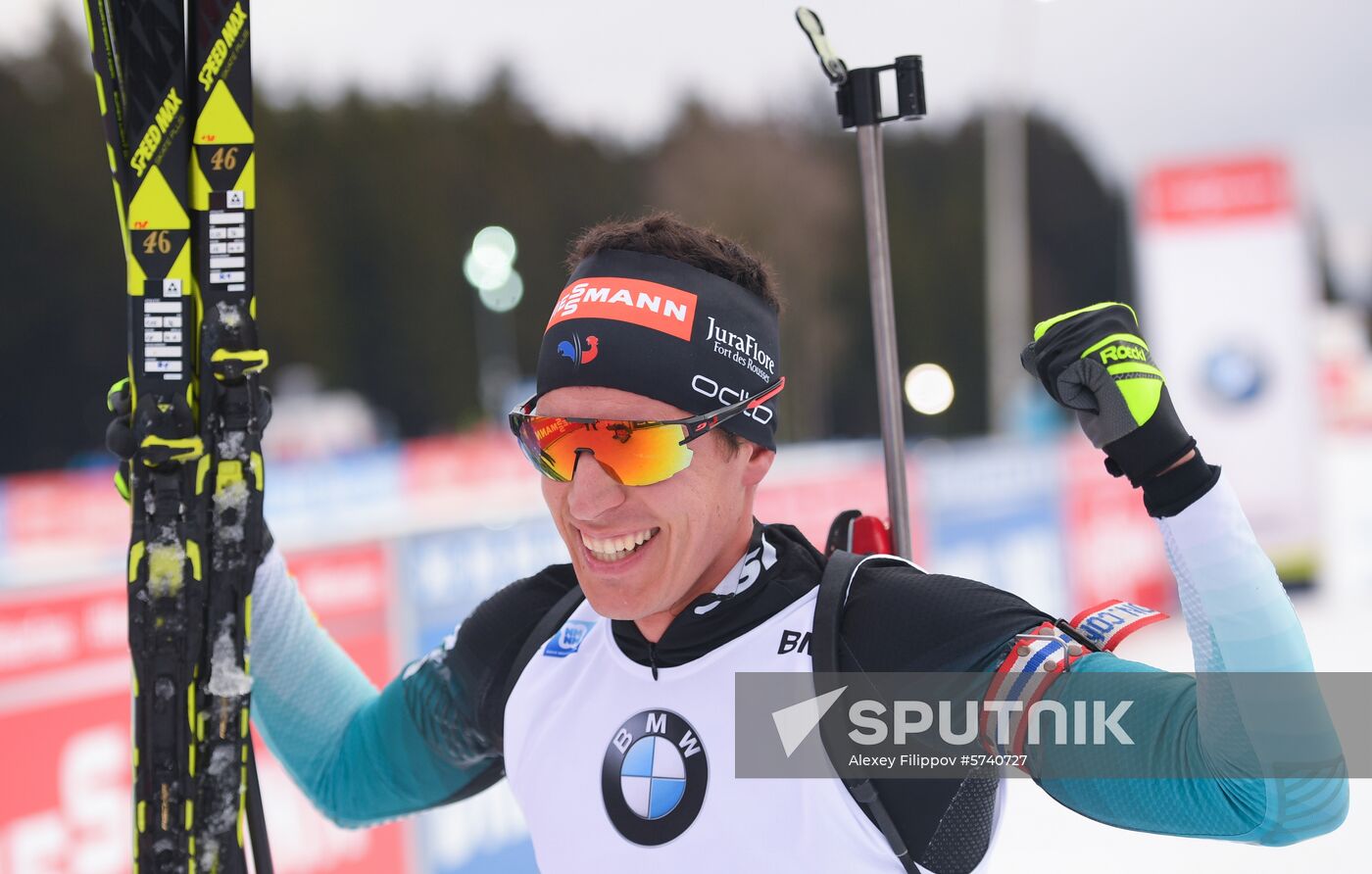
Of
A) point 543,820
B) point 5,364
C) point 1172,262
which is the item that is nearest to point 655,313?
point 543,820

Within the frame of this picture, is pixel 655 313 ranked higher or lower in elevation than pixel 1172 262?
lower

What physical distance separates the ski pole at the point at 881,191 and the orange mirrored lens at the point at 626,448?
1.83 ft

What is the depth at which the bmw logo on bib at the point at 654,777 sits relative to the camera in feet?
6.32

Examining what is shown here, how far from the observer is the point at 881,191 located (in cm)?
245

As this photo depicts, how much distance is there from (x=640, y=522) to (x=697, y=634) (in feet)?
0.66

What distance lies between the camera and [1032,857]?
4.92 m

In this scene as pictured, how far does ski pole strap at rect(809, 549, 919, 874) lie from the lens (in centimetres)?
181

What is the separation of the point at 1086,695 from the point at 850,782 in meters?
0.36

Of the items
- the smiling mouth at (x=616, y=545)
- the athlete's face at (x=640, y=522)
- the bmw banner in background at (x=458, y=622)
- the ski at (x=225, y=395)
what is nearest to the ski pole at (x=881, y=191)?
the athlete's face at (x=640, y=522)

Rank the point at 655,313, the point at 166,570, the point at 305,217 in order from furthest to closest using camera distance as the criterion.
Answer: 1. the point at 305,217
2. the point at 166,570
3. the point at 655,313

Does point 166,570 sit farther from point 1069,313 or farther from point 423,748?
point 1069,313

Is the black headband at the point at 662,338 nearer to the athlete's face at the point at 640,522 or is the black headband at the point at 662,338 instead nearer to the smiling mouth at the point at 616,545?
the athlete's face at the point at 640,522

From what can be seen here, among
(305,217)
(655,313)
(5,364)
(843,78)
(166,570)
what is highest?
(305,217)

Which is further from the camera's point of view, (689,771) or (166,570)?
(166,570)
